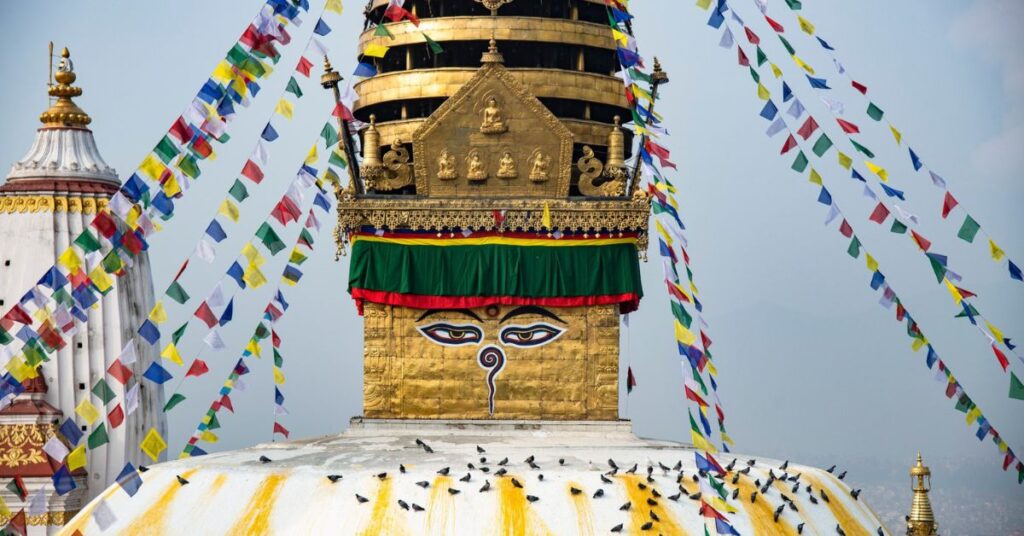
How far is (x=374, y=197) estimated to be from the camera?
639 inches

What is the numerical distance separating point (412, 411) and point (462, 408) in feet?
1.37

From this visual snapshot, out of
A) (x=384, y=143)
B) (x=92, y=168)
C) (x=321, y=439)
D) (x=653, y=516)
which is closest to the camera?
(x=653, y=516)

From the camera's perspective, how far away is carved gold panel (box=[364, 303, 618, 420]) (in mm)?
16250

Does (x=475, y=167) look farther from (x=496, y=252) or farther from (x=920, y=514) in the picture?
(x=920, y=514)

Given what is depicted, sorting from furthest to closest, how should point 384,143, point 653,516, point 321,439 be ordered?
point 384,143
point 321,439
point 653,516

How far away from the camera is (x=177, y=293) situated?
13.6 meters

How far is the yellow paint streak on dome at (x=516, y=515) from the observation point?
1334 cm

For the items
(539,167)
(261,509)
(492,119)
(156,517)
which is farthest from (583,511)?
(492,119)

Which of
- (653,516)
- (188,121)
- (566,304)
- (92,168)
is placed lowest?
(653,516)

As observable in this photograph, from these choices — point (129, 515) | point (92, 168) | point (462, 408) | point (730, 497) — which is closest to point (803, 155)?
point (730, 497)

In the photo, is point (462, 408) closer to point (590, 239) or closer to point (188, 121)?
point (590, 239)

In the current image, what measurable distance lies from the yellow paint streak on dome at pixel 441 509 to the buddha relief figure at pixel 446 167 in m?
3.48

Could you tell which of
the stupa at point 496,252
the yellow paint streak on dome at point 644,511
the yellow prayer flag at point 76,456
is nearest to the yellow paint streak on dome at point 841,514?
the stupa at point 496,252

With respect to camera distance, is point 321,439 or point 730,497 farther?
point 321,439
